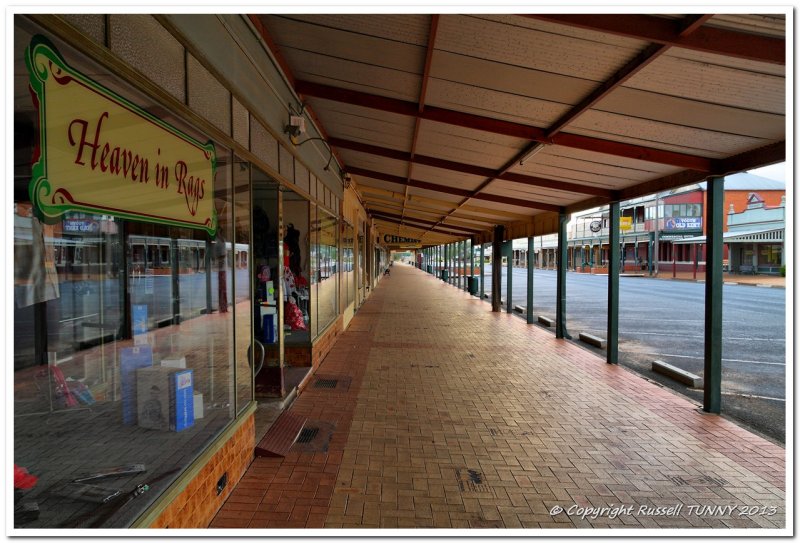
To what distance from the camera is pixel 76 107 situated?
208 cm

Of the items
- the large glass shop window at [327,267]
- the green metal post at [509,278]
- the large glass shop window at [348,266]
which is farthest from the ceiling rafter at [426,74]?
the green metal post at [509,278]

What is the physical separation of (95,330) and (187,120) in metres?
7.36

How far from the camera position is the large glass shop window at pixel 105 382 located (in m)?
2.50

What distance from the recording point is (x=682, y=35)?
9.77 feet

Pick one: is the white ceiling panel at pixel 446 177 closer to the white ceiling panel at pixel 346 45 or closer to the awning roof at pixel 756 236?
the white ceiling panel at pixel 346 45

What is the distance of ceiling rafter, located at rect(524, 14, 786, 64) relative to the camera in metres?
2.97

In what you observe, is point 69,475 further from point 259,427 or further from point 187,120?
point 187,120

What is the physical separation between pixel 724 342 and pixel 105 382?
1252 centimetres

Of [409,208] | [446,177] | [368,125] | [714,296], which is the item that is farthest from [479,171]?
[409,208]

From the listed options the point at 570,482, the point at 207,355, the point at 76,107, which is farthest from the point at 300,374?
the point at 76,107

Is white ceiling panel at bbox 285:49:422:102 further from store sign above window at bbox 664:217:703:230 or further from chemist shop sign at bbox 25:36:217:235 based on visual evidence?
store sign above window at bbox 664:217:703:230

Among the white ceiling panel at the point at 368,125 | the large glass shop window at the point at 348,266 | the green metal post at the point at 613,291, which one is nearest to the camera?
the white ceiling panel at the point at 368,125

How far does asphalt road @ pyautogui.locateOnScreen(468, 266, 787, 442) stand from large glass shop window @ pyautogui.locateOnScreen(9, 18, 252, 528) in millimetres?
5762

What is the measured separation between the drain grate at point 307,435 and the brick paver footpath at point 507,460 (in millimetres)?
52
